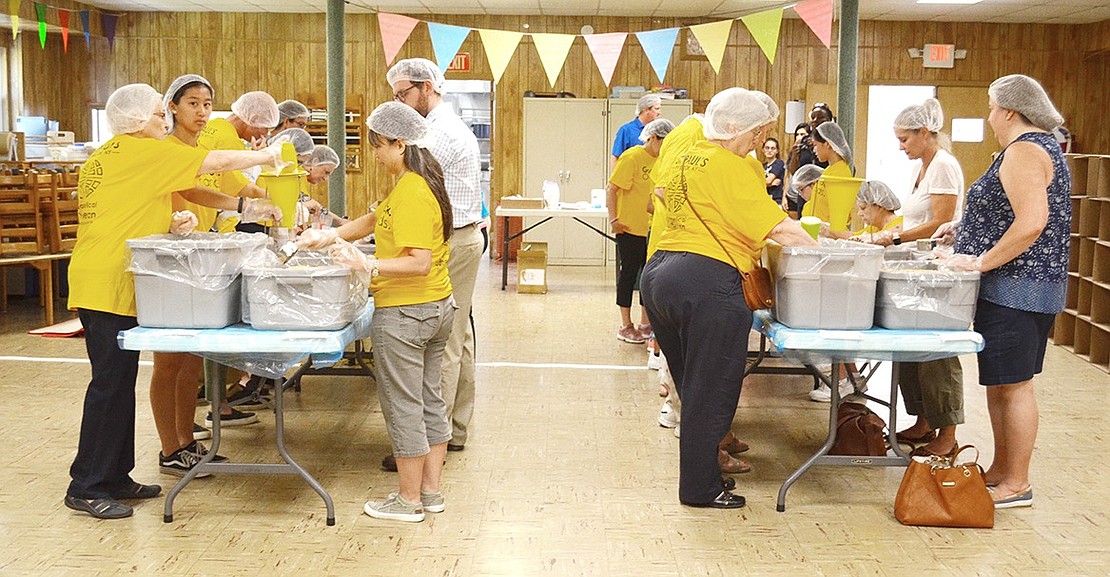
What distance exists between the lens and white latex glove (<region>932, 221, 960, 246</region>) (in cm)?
435

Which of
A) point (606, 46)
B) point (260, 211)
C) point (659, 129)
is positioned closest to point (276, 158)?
point (260, 211)

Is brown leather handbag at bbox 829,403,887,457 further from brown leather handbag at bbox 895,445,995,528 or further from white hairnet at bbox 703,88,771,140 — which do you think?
white hairnet at bbox 703,88,771,140

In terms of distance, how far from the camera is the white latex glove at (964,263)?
3.59m

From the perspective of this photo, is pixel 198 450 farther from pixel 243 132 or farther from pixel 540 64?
pixel 540 64

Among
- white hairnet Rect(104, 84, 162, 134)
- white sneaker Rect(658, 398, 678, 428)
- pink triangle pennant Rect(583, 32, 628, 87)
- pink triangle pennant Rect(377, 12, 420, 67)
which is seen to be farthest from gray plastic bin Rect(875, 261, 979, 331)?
pink triangle pennant Rect(583, 32, 628, 87)

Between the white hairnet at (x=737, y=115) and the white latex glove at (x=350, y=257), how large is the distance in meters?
1.21

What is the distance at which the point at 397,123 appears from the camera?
343 centimetres

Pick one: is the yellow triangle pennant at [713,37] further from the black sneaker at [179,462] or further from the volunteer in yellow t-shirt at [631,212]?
the black sneaker at [179,462]

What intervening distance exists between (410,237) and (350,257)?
0.63 ft

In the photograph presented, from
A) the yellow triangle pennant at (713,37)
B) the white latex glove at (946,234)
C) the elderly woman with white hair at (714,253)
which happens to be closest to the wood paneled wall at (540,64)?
the yellow triangle pennant at (713,37)

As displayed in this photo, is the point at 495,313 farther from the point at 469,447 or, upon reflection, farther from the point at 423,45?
the point at 423,45

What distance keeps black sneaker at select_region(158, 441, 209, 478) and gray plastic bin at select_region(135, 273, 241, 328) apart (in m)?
0.82

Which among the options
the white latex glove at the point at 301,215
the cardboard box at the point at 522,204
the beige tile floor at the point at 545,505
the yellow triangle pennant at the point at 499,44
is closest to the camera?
the beige tile floor at the point at 545,505

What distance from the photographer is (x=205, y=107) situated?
3984mm
